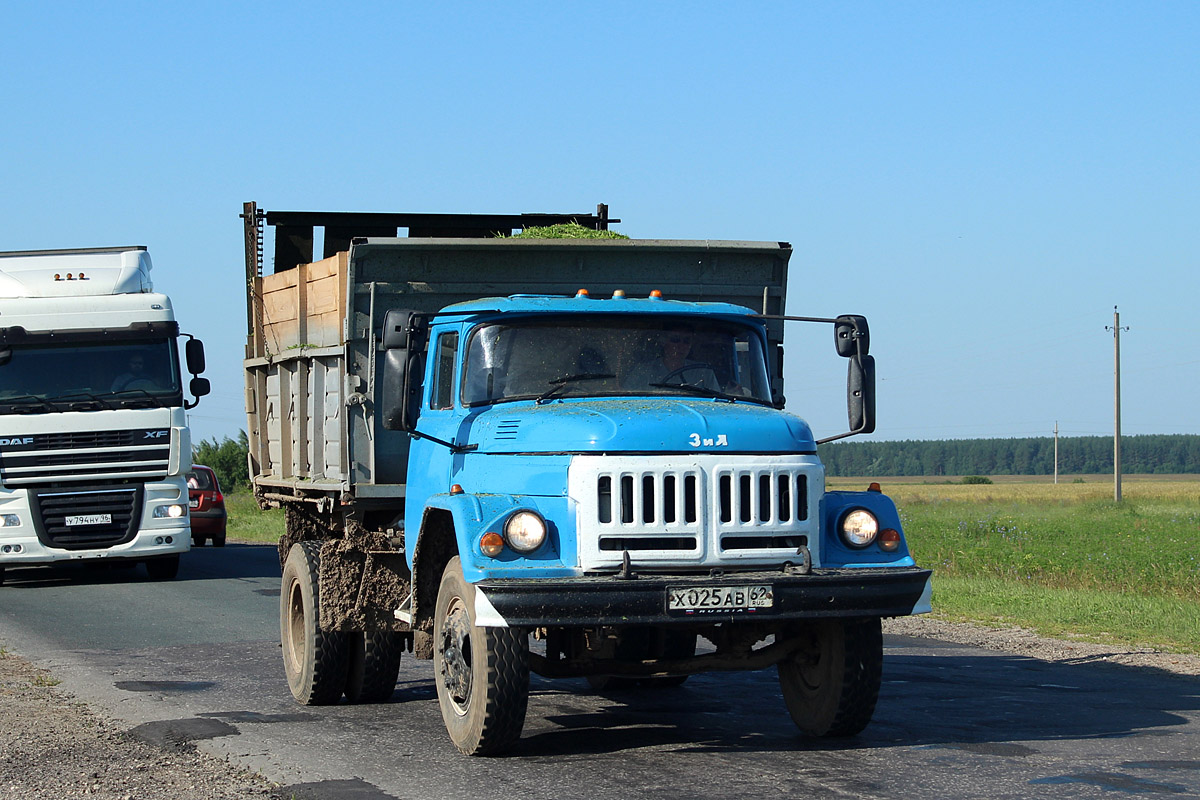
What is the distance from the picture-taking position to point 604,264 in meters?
9.62

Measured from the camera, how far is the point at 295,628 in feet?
33.3

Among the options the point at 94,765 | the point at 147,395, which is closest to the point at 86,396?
the point at 147,395

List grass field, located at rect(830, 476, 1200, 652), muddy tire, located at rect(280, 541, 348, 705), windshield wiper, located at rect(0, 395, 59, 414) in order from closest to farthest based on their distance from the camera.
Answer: muddy tire, located at rect(280, 541, 348, 705) < grass field, located at rect(830, 476, 1200, 652) < windshield wiper, located at rect(0, 395, 59, 414)

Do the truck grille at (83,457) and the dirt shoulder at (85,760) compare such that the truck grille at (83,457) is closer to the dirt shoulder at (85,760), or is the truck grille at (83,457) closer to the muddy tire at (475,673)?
the dirt shoulder at (85,760)

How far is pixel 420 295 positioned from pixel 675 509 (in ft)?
9.71

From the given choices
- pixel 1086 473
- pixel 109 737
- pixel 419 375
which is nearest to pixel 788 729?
pixel 419 375

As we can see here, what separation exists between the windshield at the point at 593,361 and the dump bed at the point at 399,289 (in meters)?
1.06

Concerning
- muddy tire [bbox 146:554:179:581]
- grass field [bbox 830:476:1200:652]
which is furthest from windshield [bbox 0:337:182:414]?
grass field [bbox 830:476:1200:652]

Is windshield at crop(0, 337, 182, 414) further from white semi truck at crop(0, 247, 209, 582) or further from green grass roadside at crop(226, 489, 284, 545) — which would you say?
green grass roadside at crop(226, 489, 284, 545)

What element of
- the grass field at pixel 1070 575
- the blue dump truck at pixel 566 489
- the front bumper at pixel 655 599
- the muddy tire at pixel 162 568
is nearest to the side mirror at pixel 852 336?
the blue dump truck at pixel 566 489

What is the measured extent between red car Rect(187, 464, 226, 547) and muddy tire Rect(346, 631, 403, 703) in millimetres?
19147

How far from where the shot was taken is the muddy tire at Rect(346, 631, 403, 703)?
9.55 m

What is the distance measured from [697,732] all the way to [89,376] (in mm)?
12359

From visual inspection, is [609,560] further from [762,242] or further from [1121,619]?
[1121,619]
